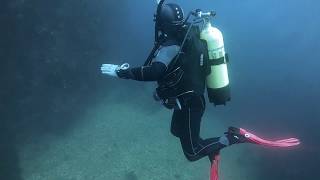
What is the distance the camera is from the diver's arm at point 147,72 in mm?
5277

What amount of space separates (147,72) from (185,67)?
65 centimetres

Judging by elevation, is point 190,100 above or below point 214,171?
above

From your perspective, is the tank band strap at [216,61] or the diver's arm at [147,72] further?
the tank band strap at [216,61]

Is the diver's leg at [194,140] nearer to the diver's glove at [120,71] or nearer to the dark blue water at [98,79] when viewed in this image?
the diver's glove at [120,71]

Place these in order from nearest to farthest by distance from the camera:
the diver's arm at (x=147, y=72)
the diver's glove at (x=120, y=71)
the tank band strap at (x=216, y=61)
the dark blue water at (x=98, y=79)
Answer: the diver's arm at (x=147, y=72), the diver's glove at (x=120, y=71), the tank band strap at (x=216, y=61), the dark blue water at (x=98, y=79)

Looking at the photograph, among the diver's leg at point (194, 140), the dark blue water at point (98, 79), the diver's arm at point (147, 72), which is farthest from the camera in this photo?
the dark blue water at point (98, 79)

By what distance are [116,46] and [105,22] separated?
156 centimetres

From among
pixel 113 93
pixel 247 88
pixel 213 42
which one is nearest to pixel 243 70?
pixel 247 88

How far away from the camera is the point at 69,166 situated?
37.3ft

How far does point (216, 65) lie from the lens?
577cm

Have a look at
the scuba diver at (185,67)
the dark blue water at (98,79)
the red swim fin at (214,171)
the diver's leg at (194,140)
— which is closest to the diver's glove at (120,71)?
the scuba diver at (185,67)

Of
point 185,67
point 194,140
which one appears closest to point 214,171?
point 194,140

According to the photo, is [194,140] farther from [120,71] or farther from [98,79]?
[98,79]

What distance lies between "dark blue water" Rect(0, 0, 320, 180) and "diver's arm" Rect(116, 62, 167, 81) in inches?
239
